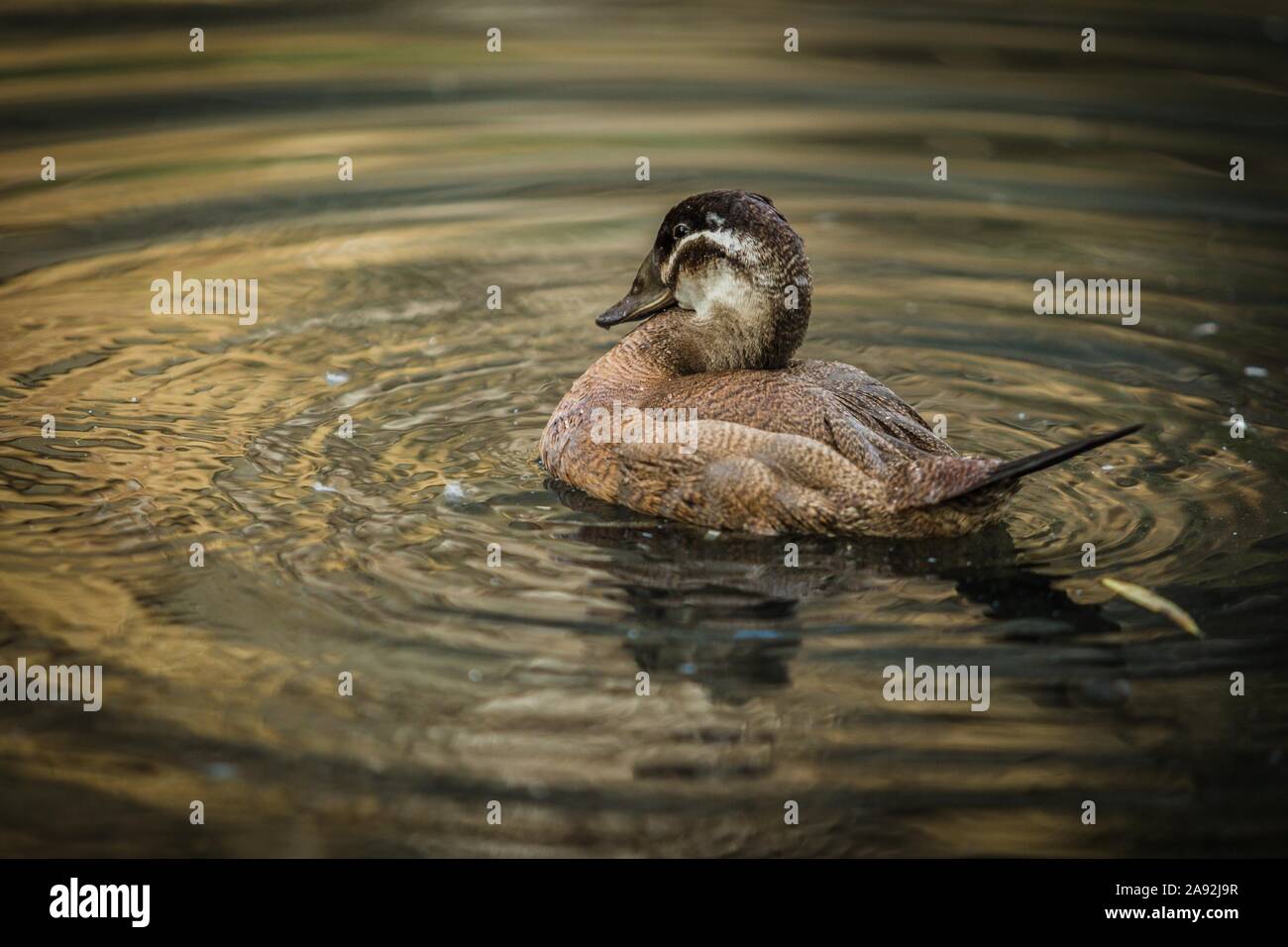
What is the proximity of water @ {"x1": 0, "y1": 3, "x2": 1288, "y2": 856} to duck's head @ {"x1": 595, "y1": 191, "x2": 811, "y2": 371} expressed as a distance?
98 centimetres

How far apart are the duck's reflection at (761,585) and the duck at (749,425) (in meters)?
0.11

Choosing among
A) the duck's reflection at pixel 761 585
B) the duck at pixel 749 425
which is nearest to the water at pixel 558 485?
the duck's reflection at pixel 761 585

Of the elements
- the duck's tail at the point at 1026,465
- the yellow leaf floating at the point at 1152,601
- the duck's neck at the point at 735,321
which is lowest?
the yellow leaf floating at the point at 1152,601

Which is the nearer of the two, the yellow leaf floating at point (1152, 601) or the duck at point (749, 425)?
the yellow leaf floating at point (1152, 601)

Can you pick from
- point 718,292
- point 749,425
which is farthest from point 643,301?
point 749,425

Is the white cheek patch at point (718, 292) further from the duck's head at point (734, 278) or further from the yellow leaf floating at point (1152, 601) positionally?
the yellow leaf floating at point (1152, 601)

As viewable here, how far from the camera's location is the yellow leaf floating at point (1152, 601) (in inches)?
264

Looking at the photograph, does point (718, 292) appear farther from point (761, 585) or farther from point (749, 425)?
point (761, 585)

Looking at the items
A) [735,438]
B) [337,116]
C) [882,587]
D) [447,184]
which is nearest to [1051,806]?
[882,587]

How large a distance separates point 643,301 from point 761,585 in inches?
75.5

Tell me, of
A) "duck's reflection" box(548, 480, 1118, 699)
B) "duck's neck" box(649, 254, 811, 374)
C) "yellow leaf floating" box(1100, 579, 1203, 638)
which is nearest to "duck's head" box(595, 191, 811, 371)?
"duck's neck" box(649, 254, 811, 374)

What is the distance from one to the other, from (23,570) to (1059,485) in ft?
15.8

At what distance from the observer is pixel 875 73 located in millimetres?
16219

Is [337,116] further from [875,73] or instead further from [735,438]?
[735,438]
